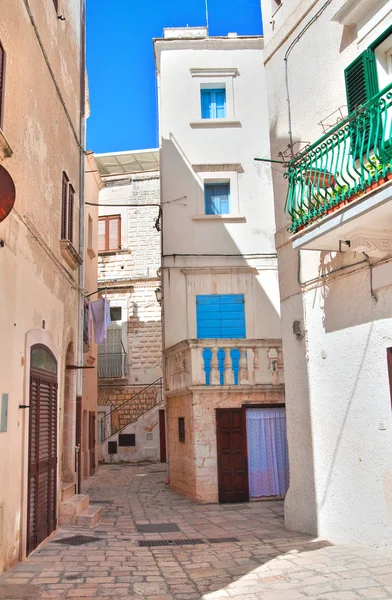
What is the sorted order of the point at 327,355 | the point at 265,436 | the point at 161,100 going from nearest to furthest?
the point at 327,355
the point at 265,436
the point at 161,100

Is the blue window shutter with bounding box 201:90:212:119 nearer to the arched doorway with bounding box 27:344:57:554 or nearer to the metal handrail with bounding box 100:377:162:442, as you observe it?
the arched doorway with bounding box 27:344:57:554

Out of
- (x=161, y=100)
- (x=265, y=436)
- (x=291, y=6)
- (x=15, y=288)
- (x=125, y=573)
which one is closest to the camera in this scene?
(x=125, y=573)

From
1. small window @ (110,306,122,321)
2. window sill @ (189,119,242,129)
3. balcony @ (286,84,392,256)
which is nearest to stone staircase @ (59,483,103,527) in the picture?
balcony @ (286,84,392,256)

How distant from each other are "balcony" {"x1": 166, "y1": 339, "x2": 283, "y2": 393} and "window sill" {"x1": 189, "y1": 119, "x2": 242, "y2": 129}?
713cm

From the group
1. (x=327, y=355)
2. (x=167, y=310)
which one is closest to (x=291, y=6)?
(x=327, y=355)

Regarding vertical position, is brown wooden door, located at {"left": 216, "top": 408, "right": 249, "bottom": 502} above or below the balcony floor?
below

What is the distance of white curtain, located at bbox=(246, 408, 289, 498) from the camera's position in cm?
1351

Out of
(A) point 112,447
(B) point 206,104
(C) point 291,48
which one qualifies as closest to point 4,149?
(C) point 291,48

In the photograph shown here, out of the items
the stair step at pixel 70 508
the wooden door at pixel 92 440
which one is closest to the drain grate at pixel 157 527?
the stair step at pixel 70 508

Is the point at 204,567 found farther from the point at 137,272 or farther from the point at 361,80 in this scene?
the point at 137,272

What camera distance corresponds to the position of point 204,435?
13562mm

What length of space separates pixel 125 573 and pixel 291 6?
9.34 metres

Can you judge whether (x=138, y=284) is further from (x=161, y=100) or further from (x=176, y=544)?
(x=176, y=544)

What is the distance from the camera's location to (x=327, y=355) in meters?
8.38
